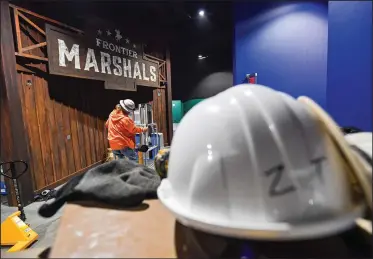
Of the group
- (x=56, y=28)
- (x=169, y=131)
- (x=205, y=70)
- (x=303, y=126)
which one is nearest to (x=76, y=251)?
(x=303, y=126)

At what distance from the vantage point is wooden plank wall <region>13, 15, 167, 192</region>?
115 inches

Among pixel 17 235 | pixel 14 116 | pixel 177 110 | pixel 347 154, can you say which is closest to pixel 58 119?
pixel 14 116

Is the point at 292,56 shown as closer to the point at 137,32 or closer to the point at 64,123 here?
the point at 64,123

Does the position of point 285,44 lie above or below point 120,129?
above

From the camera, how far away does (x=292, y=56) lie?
8.54ft

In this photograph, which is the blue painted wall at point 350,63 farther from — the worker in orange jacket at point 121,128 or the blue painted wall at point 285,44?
the worker in orange jacket at point 121,128

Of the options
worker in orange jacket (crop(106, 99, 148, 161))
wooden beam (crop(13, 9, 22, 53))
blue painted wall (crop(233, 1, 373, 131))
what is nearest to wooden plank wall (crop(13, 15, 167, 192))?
wooden beam (crop(13, 9, 22, 53))

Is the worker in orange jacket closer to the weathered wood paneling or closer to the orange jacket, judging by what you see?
the orange jacket

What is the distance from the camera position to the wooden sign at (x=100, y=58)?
310 centimetres

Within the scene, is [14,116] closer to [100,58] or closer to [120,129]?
[120,129]

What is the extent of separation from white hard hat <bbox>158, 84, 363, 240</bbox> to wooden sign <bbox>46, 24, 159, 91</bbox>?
3243 millimetres

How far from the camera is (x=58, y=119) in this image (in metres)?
3.44

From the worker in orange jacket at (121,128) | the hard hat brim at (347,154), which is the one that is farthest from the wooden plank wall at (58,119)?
the hard hat brim at (347,154)

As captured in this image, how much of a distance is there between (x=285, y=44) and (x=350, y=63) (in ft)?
7.89
